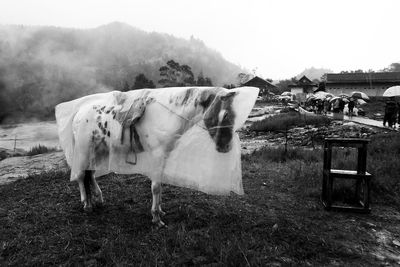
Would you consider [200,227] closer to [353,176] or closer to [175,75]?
[353,176]

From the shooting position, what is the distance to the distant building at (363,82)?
131 ft

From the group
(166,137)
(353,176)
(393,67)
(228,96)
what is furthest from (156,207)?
(393,67)

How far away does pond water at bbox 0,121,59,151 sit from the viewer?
67.8ft

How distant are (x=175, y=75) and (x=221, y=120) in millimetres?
38657

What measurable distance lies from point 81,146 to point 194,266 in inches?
90.8

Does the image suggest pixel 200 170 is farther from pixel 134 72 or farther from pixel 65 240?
pixel 134 72

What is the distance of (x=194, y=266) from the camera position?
9.50ft

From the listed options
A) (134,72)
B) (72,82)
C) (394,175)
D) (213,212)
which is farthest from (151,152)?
(134,72)

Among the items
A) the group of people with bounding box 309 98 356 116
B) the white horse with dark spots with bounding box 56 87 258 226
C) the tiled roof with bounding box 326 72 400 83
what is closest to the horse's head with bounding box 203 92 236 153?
the white horse with dark spots with bounding box 56 87 258 226

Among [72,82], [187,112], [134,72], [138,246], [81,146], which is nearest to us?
[138,246]

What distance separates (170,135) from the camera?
354 centimetres

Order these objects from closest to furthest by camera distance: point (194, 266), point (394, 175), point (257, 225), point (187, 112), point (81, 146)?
point (194, 266) → point (187, 112) → point (257, 225) → point (81, 146) → point (394, 175)

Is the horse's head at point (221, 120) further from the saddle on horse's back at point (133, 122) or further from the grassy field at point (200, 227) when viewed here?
the grassy field at point (200, 227)

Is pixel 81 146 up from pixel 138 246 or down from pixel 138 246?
up
